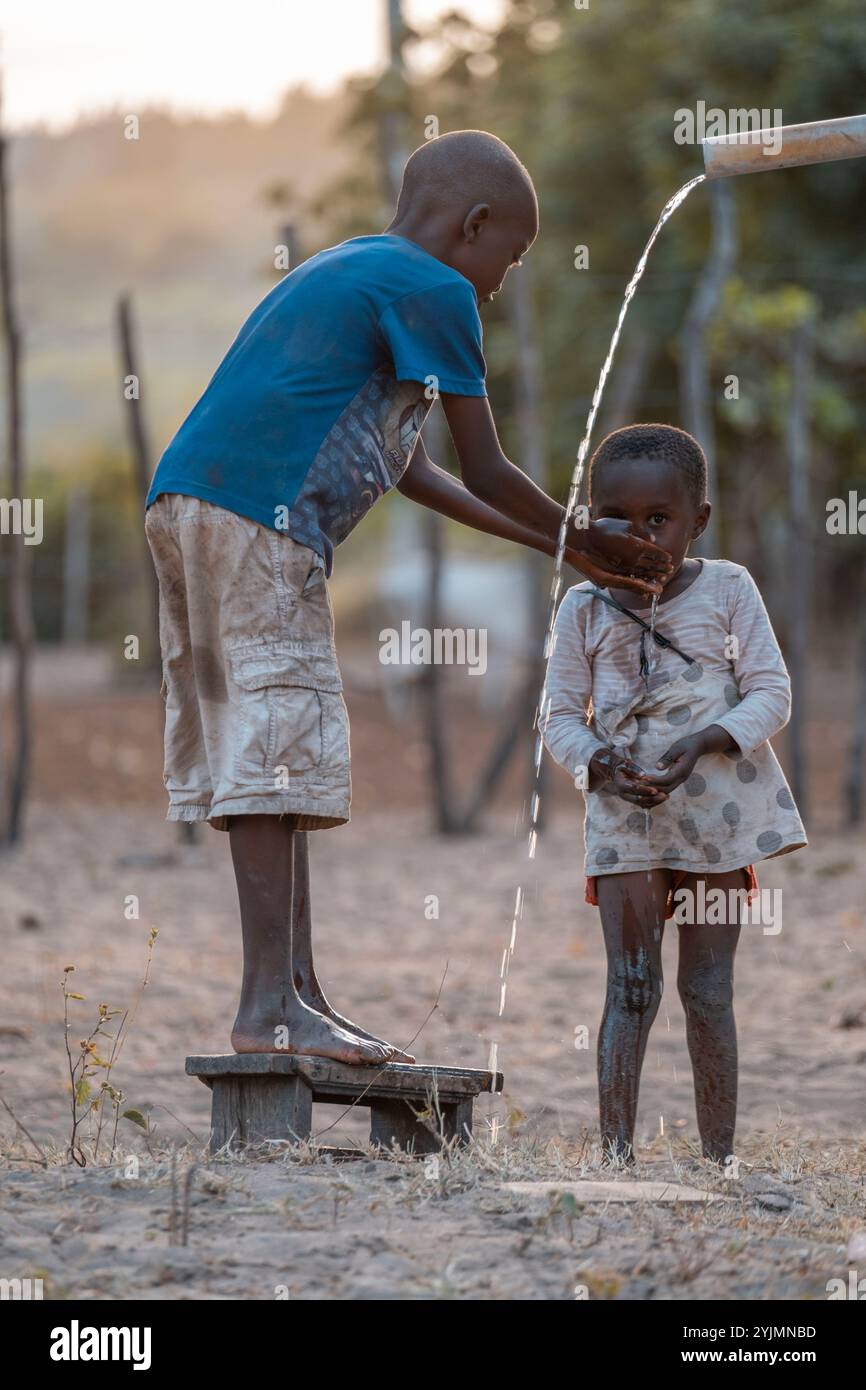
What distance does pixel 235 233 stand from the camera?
12369 centimetres

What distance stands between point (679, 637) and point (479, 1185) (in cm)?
130

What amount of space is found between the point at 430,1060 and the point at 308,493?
240 cm

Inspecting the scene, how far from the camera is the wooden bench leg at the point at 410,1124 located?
145 inches

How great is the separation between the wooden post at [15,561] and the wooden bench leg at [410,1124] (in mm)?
7199

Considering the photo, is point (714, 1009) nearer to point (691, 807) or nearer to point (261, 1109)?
point (691, 807)

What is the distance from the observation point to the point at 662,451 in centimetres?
370

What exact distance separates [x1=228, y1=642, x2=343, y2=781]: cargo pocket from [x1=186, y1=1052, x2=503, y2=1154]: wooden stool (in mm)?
571

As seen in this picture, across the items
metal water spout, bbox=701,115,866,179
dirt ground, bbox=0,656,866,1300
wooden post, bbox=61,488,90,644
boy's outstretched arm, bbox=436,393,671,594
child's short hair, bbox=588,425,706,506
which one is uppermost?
wooden post, bbox=61,488,90,644

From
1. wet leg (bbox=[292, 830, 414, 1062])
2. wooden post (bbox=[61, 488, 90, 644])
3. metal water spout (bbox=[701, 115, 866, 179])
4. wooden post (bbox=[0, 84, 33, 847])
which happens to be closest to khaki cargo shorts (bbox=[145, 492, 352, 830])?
wet leg (bbox=[292, 830, 414, 1062])

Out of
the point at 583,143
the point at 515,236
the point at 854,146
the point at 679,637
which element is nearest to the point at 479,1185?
the point at 679,637

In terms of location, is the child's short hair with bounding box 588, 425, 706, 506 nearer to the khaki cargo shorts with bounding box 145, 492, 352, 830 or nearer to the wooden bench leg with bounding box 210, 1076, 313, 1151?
the khaki cargo shorts with bounding box 145, 492, 352, 830

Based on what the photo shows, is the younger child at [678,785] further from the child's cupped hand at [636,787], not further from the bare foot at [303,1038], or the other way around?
the bare foot at [303,1038]

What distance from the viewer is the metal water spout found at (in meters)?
3.74

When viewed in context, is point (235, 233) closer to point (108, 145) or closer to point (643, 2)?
point (108, 145)
